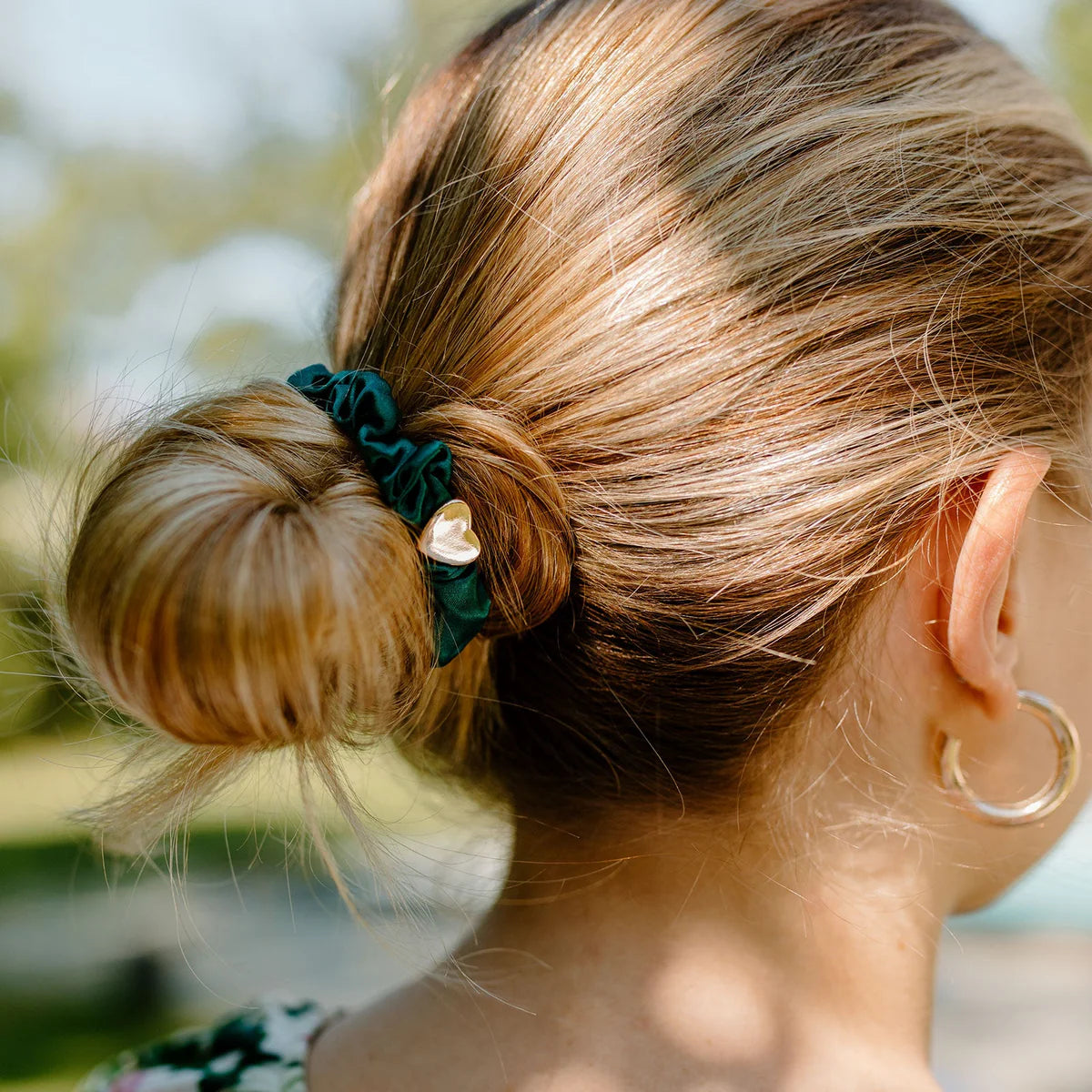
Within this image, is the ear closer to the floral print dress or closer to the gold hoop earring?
the gold hoop earring

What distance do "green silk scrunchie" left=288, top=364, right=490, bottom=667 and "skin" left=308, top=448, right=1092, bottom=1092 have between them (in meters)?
0.31

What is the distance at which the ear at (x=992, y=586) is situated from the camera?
830 millimetres

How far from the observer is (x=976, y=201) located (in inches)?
34.9

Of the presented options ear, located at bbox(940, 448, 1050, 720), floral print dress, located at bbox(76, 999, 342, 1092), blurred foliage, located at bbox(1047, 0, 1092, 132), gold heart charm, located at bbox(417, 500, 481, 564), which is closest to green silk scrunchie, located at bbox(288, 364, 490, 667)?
gold heart charm, located at bbox(417, 500, 481, 564)

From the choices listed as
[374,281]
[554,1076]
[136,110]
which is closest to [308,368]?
[374,281]

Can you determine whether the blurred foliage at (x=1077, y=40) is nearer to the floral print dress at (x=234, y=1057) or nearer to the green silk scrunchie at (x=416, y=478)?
the green silk scrunchie at (x=416, y=478)

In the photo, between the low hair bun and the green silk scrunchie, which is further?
the green silk scrunchie

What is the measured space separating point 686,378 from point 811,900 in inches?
21.9

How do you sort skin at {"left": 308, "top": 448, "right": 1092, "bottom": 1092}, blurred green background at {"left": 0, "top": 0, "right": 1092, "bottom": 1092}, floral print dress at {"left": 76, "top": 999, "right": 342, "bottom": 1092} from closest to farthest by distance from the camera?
1. skin at {"left": 308, "top": 448, "right": 1092, "bottom": 1092}
2. floral print dress at {"left": 76, "top": 999, "right": 342, "bottom": 1092}
3. blurred green background at {"left": 0, "top": 0, "right": 1092, "bottom": 1092}

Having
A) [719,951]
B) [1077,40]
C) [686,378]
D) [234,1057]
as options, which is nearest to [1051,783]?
[719,951]

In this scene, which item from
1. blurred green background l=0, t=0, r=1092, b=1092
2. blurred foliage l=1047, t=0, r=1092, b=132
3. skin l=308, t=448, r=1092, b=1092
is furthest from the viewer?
blurred foliage l=1047, t=0, r=1092, b=132

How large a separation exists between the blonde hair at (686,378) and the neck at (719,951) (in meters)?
0.08

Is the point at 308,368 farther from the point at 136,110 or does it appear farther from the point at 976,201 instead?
the point at 136,110

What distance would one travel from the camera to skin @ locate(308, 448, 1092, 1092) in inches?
35.1
